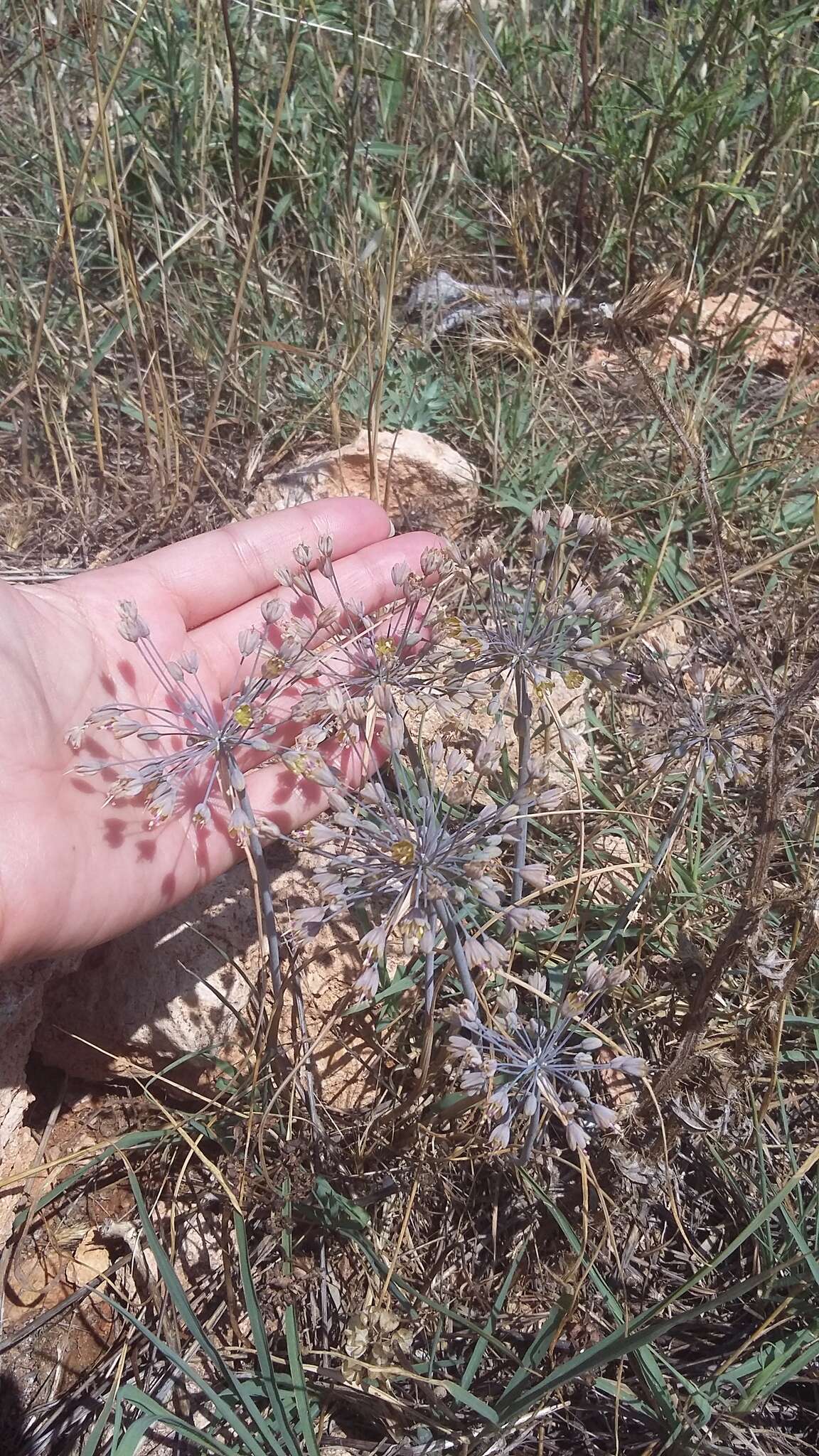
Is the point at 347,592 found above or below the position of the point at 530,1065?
above

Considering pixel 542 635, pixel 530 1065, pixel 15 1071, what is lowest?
pixel 15 1071

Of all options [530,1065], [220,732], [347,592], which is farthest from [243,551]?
[530,1065]

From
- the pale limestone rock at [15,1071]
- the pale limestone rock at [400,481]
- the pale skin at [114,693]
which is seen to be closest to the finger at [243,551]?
the pale skin at [114,693]

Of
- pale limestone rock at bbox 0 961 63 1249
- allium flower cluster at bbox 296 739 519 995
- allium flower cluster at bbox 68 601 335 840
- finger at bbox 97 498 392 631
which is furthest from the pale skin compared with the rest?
allium flower cluster at bbox 296 739 519 995

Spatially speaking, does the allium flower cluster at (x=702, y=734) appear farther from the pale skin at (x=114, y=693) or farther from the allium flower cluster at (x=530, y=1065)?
the pale skin at (x=114, y=693)

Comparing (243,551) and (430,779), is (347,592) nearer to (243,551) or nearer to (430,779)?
(243,551)

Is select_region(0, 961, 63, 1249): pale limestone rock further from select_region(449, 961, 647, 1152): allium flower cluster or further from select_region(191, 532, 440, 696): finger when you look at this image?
select_region(449, 961, 647, 1152): allium flower cluster
